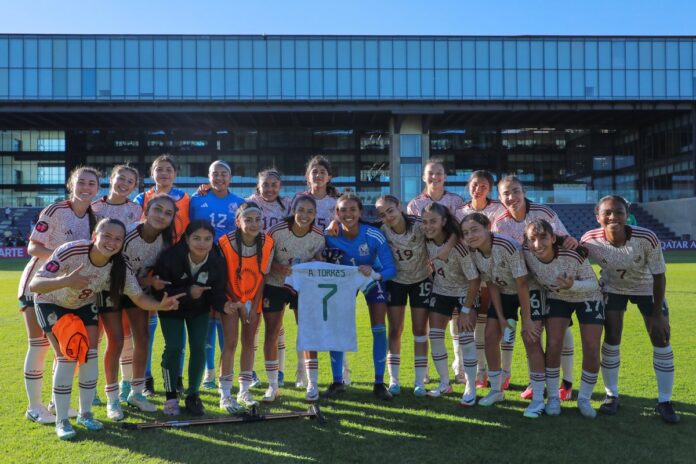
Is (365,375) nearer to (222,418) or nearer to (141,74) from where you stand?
(222,418)

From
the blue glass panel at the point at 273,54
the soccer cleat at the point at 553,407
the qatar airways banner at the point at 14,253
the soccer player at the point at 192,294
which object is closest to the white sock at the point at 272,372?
the soccer player at the point at 192,294

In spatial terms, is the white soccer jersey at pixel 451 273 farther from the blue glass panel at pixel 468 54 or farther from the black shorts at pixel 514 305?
the blue glass panel at pixel 468 54

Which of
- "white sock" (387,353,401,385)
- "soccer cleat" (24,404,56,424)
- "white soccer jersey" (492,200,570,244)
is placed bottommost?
"soccer cleat" (24,404,56,424)

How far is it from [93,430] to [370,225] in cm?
294

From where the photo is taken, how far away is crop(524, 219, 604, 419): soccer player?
4.65m

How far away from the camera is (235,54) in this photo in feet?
142

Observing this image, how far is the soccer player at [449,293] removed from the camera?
5.10 metres

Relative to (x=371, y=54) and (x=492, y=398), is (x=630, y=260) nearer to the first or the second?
(x=492, y=398)

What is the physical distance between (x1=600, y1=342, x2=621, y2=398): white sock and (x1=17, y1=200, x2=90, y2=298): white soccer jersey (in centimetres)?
459

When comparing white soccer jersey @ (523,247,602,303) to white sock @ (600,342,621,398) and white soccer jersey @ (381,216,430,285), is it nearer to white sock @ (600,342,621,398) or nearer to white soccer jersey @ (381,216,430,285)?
white sock @ (600,342,621,398)

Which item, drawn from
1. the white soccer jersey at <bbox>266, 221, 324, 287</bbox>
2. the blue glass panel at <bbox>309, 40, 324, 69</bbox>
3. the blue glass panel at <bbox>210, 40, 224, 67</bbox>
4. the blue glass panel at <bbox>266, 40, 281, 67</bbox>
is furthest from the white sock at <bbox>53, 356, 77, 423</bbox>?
the blue glass panel at <bbox>210, 40, 224, 67</bbox>

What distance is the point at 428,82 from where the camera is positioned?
4294 cm

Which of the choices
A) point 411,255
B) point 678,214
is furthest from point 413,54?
point 411,255

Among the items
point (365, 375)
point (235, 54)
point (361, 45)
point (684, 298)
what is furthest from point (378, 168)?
point (365, 375)
